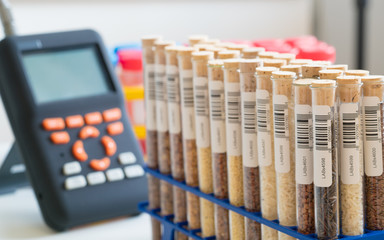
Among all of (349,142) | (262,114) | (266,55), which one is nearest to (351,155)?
(349,142)

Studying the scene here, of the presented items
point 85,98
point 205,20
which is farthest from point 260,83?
point 205,20

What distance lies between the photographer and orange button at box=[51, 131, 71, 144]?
1187 millimetres

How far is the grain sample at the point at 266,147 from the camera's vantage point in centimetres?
80

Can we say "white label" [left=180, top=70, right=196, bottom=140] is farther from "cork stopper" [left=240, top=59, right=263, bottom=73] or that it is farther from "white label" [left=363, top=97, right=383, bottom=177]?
"white label" [left=363, top=97, right=383, bottom=177]

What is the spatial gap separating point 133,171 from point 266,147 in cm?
45

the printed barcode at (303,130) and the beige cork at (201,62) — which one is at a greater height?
the beige cork at (201,62)

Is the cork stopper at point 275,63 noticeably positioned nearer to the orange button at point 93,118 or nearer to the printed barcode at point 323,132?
the printed barcode at point 323,132

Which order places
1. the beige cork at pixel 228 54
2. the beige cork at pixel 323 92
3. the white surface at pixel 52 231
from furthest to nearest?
the white surface at pixel 52 231 → the beige cork at pixel 228 54 → the beige cork at pixel 323 92

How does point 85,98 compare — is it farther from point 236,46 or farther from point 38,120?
point 236,46

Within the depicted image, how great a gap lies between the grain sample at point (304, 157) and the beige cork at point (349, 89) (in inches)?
1.3

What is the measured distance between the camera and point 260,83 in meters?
0.80

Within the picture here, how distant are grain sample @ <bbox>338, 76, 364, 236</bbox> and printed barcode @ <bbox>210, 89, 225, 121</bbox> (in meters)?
0.19

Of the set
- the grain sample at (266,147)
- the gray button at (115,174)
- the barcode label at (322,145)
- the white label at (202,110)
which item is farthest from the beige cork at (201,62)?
the gray button at (115,174)

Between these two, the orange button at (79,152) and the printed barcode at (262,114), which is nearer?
the printed barcode at (262,114)
